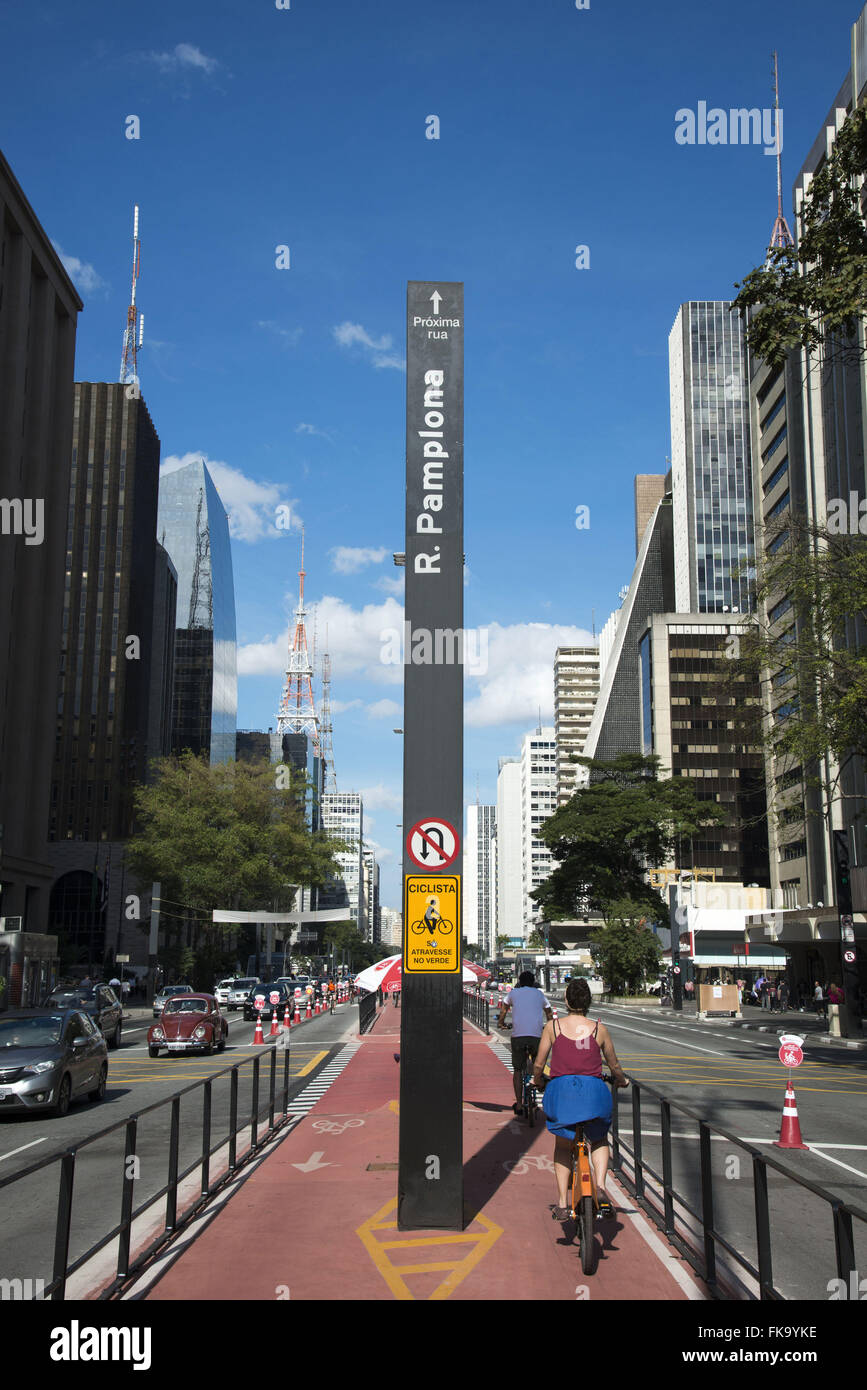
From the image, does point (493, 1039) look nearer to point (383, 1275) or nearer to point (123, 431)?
point (383, 1275)

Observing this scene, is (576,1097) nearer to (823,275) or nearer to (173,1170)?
(173,1170)

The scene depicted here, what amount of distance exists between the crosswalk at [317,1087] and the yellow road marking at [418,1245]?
253 inches

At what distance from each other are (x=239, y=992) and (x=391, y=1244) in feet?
175

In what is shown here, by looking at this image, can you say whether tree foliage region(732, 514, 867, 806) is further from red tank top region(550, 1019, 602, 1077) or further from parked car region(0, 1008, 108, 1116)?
red tank top region(550, 1019, 602, 1077)

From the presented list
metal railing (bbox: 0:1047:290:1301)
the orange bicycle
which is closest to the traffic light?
metal railing (bbox: 0:1047:290:1301)

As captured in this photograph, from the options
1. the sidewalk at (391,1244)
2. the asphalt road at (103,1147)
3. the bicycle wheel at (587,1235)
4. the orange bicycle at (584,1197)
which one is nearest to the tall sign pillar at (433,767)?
the sidewalk at (391,1244)

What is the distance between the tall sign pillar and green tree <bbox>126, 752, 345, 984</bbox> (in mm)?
57575

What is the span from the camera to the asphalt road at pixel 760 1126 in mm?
5904

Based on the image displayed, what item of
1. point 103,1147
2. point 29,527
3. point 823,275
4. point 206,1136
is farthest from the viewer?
point 29,527

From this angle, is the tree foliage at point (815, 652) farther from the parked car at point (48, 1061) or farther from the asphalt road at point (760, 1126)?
the parked car at point (48, 1061)

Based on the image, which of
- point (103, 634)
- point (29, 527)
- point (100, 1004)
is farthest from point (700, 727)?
point (100, 1004)

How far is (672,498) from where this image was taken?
5177 inches

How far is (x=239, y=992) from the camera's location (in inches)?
2335

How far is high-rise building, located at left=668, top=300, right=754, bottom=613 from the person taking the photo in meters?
122
